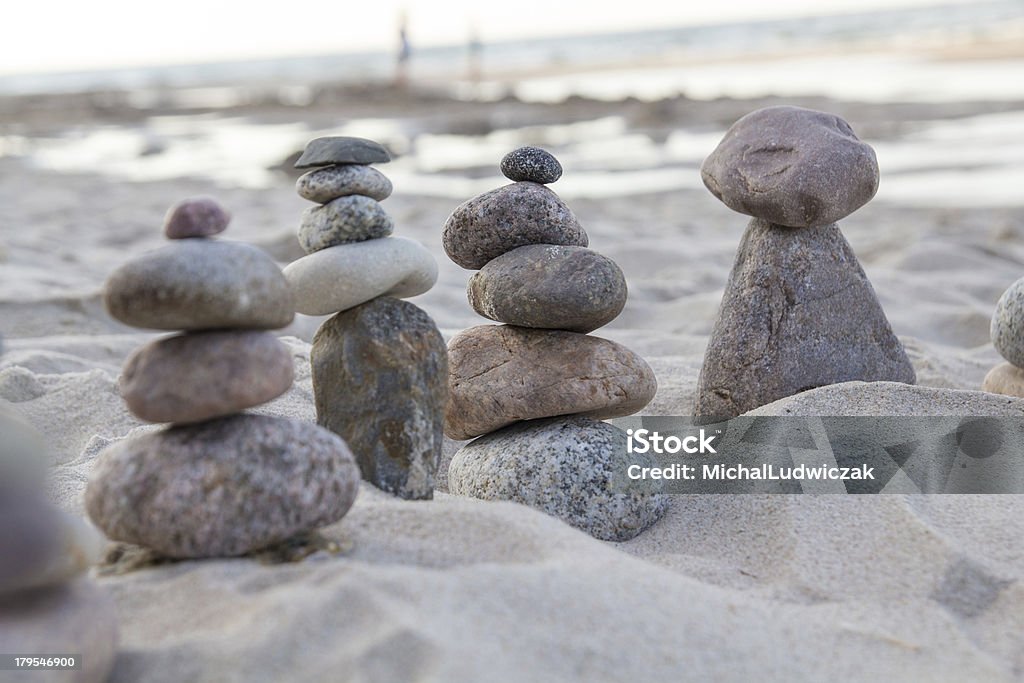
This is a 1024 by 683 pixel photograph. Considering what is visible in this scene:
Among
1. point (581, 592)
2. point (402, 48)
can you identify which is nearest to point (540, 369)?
point (581, 592)

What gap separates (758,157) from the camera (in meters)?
3.66

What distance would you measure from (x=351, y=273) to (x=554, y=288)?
0.65 meters

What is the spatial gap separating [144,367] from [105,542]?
523mm

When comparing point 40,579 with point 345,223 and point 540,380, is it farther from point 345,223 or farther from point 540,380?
point 540,380

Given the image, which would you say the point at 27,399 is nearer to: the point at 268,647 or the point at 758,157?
the point at 268,647

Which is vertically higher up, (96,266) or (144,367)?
(144,367)

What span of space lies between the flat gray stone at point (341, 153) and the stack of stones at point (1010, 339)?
232cm

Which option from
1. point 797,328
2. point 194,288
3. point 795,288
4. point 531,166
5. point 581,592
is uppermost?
point 531,166

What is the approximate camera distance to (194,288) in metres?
2.11

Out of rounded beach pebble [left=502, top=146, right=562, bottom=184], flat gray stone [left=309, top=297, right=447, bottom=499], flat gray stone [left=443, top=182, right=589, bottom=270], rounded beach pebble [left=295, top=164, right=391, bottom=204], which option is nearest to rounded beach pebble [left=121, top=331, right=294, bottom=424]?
flat gray stone [left=309, top=297, right=447, bottom=499]

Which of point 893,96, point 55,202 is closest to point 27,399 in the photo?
point 55,202

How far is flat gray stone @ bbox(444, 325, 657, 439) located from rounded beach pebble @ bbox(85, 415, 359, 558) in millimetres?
977

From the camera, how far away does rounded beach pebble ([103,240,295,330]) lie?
2102 millimetres

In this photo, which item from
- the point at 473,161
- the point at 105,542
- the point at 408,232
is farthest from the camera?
the point at 473,161
